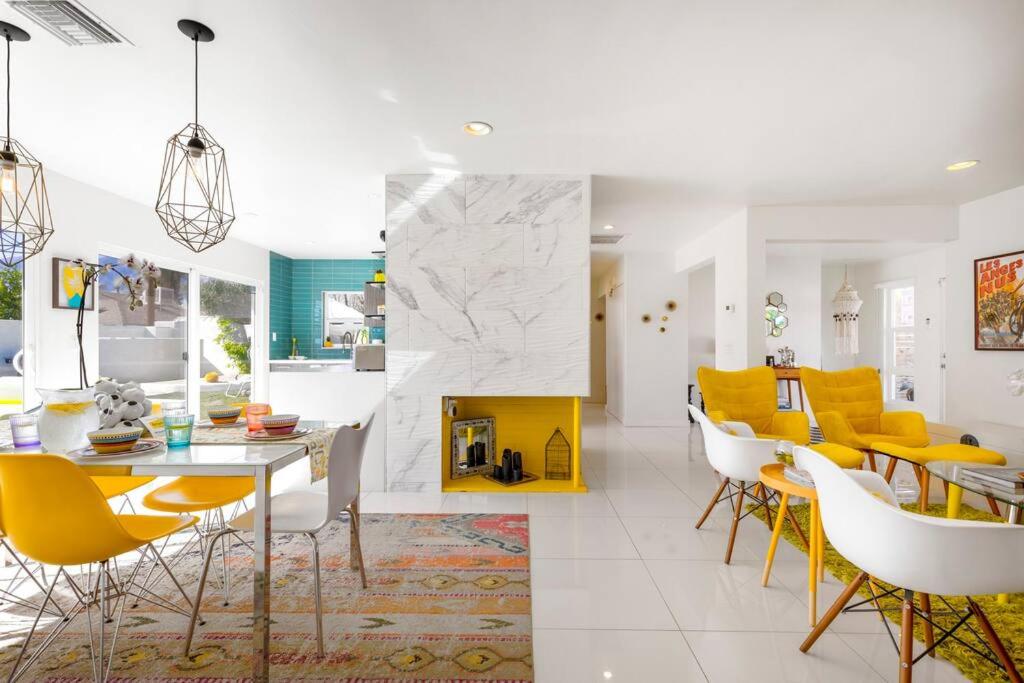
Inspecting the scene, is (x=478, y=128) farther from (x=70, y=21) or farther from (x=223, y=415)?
(x=223, y=415)

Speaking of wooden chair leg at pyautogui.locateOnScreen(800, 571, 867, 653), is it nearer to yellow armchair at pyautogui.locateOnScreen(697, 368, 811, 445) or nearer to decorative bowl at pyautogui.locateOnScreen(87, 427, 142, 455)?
yellow armchair at pyautogui.locateOnScreen(697, 368, 811, 445)

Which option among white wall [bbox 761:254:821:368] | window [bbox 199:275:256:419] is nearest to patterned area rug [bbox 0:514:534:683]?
window [bbox 199:275:256:419]

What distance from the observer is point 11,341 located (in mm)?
3734

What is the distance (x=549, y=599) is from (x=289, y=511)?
1.22m

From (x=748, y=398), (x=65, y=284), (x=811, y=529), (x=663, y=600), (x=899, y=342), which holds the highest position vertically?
(x=65, y=284)

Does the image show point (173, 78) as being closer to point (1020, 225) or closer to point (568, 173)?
point (568, 173)

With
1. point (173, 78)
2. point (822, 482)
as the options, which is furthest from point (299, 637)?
point (173, 78)

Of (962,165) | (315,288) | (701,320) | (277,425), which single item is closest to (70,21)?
(277,425)

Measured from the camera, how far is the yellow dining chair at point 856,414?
3650 mm

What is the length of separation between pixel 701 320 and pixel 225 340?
6787 millimetres

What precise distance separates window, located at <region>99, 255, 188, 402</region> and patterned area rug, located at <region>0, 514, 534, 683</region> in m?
2.74

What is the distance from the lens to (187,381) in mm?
5938

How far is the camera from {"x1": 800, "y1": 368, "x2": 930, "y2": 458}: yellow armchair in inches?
144

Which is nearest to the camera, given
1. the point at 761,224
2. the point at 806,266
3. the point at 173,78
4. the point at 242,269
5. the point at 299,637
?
the point at 299,637
